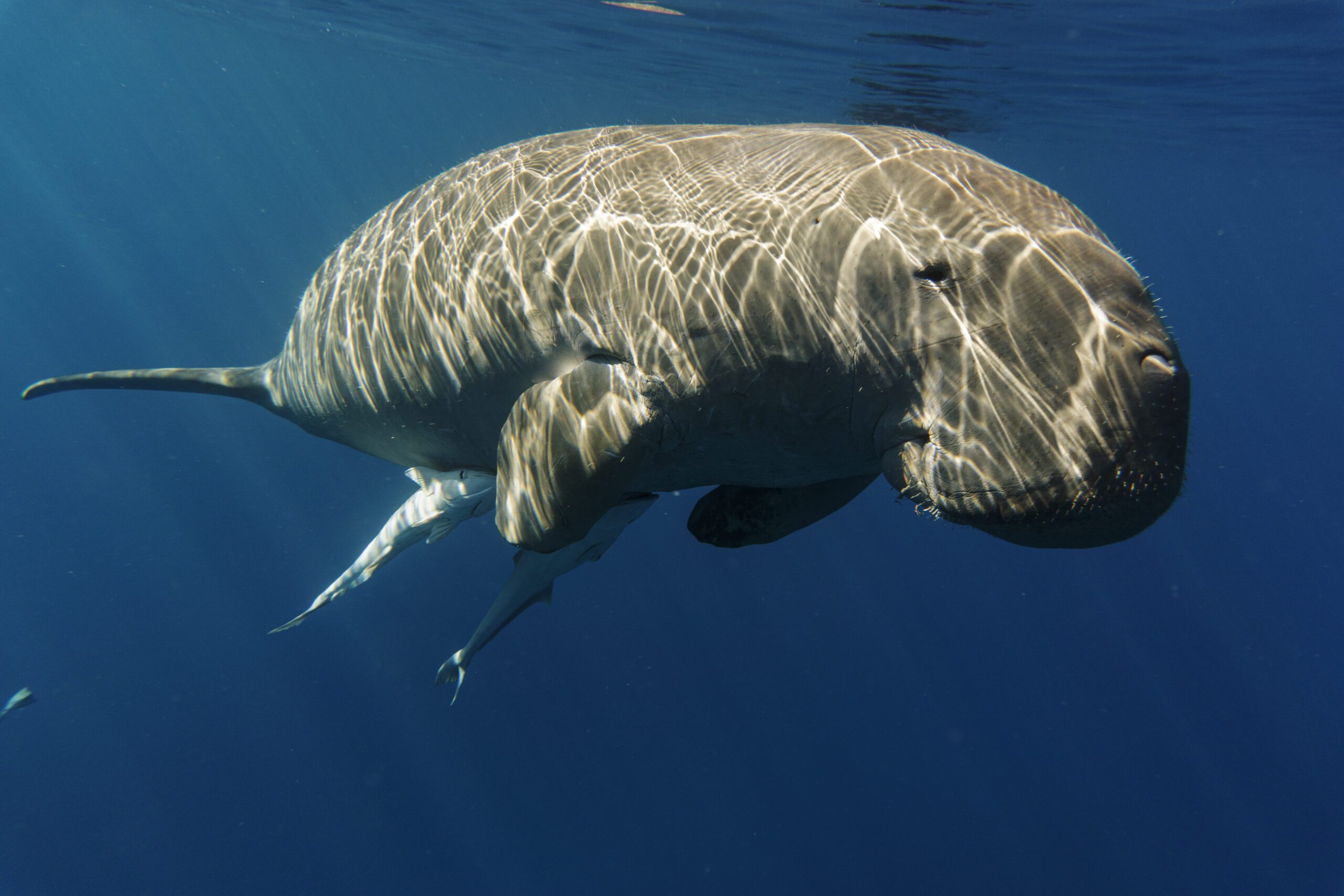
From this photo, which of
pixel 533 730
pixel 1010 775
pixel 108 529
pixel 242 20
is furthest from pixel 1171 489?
pixel 108 529

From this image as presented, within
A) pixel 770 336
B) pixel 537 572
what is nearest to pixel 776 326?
pixel 770 336

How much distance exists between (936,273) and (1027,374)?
0.37m

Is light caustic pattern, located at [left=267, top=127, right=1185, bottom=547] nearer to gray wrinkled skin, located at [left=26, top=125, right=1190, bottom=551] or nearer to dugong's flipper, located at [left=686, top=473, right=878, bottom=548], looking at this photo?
gray wrinkled skin, located at [left=26, top=125, right=1190, bottom=551]

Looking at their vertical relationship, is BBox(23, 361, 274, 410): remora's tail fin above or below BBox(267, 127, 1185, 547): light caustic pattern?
below

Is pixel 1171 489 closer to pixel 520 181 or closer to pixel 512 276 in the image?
pixel 512 276

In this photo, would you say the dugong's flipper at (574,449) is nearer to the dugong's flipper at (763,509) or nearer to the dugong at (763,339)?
the dugong at (763,339)

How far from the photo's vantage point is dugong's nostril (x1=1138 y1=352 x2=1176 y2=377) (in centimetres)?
154

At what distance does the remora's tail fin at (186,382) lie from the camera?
423 cm

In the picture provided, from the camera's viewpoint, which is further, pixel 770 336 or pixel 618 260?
pixel 618 260

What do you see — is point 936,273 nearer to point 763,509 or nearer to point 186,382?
point 763,509

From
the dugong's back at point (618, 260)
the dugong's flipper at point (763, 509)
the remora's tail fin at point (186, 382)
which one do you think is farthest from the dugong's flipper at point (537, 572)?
the remora's tail fin at point (186, 382)

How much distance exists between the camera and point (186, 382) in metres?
4.36

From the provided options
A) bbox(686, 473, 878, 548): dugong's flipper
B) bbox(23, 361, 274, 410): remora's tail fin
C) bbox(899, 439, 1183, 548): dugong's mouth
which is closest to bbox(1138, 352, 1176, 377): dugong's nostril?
bbox(899, 439, 1183, 548): dugong's mouth

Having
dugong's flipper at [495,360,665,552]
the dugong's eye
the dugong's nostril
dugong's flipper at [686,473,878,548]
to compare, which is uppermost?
the dugong's eye
